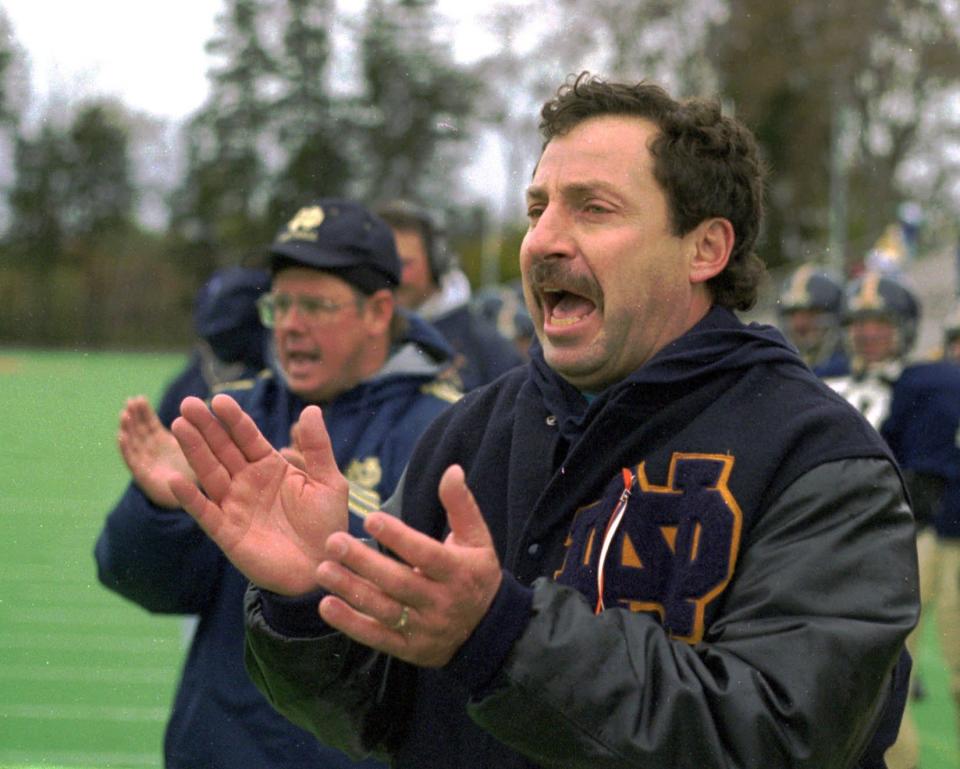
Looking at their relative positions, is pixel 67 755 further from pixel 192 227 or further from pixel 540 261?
pixel 192 227

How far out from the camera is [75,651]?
834cm

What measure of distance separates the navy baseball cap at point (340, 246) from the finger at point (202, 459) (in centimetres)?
167

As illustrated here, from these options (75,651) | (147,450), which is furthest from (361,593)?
(75,651)

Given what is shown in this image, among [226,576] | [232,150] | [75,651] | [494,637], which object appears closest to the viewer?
[494,637]

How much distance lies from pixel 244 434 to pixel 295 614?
296 millimetres

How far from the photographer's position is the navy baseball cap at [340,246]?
3.77m

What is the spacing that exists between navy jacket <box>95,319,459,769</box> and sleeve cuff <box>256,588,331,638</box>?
3.13 feet

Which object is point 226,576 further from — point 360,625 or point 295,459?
point 360,625

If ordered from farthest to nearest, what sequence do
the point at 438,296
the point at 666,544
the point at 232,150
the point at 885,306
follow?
the point at 232,150 → the point at 885,306 → the point at 438,296 → the point at 666,544

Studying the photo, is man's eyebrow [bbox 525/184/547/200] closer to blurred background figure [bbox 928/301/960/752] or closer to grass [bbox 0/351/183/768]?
grass [bbox 0/351/183/768]

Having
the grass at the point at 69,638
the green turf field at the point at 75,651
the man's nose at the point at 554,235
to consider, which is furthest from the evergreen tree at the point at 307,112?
the man's nose at the point at 554,235

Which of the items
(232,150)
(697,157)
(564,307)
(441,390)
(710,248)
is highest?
(697,157)

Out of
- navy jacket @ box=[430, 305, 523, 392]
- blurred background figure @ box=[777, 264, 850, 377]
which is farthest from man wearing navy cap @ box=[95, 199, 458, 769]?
blurred background figure @ box=[777, 264, 850, 377]

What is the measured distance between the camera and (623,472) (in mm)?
2148
